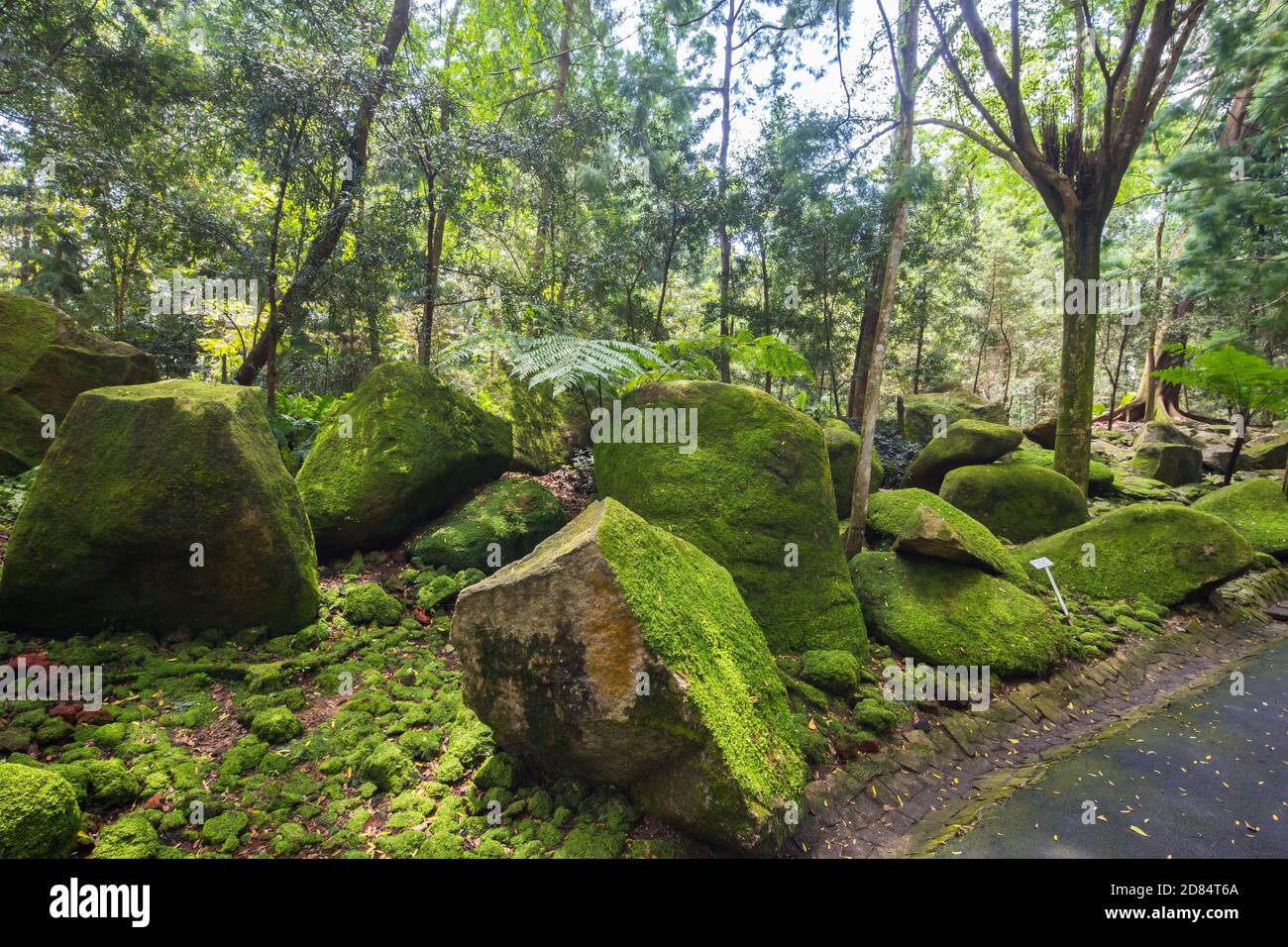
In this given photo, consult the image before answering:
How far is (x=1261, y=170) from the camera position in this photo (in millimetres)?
8617

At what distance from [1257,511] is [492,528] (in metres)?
9.70

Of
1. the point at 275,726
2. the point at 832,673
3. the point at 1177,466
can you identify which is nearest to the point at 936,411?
the point at 1177,466

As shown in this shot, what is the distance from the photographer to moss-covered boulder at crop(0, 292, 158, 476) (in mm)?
4738

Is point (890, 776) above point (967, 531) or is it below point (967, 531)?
below

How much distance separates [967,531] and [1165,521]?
2.49m

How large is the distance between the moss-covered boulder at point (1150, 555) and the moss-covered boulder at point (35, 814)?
7.30 m

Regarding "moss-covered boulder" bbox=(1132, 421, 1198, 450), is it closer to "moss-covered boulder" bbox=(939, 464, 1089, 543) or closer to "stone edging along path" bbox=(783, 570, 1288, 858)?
"moss-covered boulder" bbox=(939, 464, 1089, 543)

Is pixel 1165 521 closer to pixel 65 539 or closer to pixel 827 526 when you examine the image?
pixel 827 526

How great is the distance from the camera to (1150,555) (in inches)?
222

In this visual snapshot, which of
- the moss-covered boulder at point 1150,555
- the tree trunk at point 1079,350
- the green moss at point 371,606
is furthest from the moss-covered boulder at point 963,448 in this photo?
the green moss at point 371,606

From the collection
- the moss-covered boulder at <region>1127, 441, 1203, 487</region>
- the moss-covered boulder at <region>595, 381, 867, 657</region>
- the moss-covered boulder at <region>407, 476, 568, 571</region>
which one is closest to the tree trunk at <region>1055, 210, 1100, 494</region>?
the moss-covered boulder at <region>1127, 441, 1203, 487</region>
